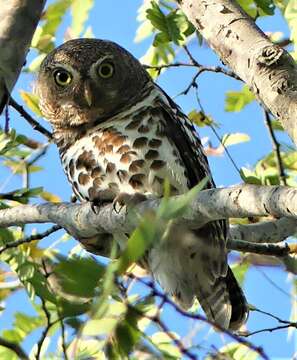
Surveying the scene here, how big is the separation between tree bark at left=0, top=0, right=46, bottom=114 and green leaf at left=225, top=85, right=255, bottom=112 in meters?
1.53

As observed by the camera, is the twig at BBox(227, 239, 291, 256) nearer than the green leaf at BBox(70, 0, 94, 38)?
Yes

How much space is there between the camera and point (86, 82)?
4348 millimetres

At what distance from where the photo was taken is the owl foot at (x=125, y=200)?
2.94 metres

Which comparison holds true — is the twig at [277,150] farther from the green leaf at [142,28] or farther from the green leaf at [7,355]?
the green leaf at [7,355]

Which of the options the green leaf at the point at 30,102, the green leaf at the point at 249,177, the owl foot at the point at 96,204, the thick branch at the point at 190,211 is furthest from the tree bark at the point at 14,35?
the green leaf at the point at 30,102

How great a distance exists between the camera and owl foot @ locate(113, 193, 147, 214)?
294 centimetres

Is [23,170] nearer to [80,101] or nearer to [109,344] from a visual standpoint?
[80,101]

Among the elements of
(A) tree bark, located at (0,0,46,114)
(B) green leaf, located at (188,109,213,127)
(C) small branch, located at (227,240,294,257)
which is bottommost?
(C) small branch, located at (227,240,294,257)

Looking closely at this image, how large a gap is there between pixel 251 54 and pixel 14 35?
88cm

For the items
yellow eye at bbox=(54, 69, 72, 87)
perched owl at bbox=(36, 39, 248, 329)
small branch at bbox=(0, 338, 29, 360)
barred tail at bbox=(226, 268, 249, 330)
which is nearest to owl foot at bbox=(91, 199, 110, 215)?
perched owl at bbox=(36, 39, 248, 329)

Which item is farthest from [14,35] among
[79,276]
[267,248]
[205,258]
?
[79,276]

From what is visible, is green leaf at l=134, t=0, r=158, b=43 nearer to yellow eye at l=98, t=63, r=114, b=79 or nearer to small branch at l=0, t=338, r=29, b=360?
yellow eye at l=98, t=63, r=114, b=79

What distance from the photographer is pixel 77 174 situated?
12.2 ft

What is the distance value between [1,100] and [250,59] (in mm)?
877
